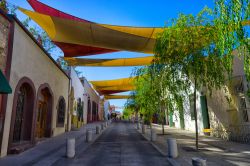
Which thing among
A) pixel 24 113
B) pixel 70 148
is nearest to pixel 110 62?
pixel 24 113

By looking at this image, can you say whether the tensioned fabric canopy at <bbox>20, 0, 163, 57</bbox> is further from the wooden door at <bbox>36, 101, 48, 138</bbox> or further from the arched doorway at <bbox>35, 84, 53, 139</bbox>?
the wooden door at <bbox>36, 101, 48, 138</bbox>

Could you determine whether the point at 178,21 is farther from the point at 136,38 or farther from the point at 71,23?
the point at 71,23

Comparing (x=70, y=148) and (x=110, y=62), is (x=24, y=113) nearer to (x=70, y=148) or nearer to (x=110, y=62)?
(x=70, y=148)

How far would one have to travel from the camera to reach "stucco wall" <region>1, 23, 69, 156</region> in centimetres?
843

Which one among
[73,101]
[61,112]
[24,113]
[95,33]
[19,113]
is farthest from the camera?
[73,101]

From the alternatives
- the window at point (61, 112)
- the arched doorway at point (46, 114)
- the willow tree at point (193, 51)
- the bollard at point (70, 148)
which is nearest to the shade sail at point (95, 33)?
the willow tree at point (193, 51)

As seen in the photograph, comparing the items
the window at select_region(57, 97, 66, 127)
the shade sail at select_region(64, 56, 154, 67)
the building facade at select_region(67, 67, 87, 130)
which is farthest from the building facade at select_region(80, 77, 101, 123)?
the window at select_region(57, 97, 66, 127)

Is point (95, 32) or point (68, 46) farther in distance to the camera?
point (68, 46)

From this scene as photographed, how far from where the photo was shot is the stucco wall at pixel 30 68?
8.43 m

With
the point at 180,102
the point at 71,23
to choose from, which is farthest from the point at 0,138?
the point at 180,102

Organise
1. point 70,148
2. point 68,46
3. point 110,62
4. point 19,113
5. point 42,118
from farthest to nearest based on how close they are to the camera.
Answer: point 110,62 < point 68,46 < point 42,118 < point 19,113 < point 70,148

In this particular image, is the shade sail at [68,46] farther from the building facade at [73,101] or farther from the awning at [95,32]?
the building facade at [73,101]

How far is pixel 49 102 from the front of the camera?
14.2 m

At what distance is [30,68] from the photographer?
10414mm
